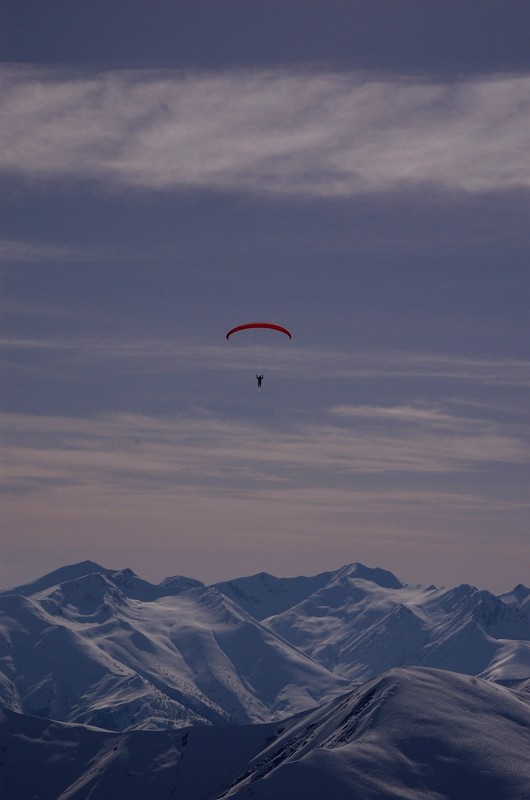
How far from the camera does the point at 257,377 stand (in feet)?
651

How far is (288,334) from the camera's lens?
7662 inches

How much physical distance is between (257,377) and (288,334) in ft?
33.9

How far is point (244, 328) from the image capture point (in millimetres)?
192500

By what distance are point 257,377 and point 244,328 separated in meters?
10.8

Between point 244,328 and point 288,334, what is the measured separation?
8294mm
